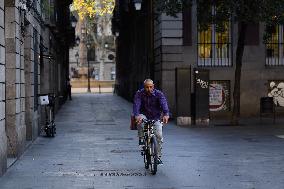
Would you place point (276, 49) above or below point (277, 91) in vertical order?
above

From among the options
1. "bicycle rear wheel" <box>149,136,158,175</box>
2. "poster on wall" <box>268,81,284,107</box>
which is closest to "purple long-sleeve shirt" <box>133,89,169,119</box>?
"bicycle rear wheel" <box>149,136,158,175</box>

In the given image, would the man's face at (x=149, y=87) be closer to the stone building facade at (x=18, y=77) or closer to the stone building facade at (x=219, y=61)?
the stone building facade at (x=18, y=77)

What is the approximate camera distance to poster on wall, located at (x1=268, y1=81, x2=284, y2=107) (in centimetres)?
2633

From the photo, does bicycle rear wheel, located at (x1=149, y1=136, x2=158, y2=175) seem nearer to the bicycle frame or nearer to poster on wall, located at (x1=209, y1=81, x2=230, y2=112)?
the bicycle frame

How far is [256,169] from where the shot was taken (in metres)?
11.3

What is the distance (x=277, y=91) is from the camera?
26.4 m

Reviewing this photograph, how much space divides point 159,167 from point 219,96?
14501 mm

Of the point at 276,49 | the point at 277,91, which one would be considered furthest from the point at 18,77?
the point at 276,49

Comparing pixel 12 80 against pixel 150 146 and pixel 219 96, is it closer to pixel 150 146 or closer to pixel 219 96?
pixel 150 146

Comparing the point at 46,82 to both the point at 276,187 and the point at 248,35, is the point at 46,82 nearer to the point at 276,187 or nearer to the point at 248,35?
the point at 248,35

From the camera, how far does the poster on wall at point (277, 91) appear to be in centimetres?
2633

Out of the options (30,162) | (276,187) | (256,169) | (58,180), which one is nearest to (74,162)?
(30,162)

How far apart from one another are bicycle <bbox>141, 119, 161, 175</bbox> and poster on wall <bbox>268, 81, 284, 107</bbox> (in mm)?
15853

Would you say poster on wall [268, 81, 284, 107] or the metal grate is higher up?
the metal grate
